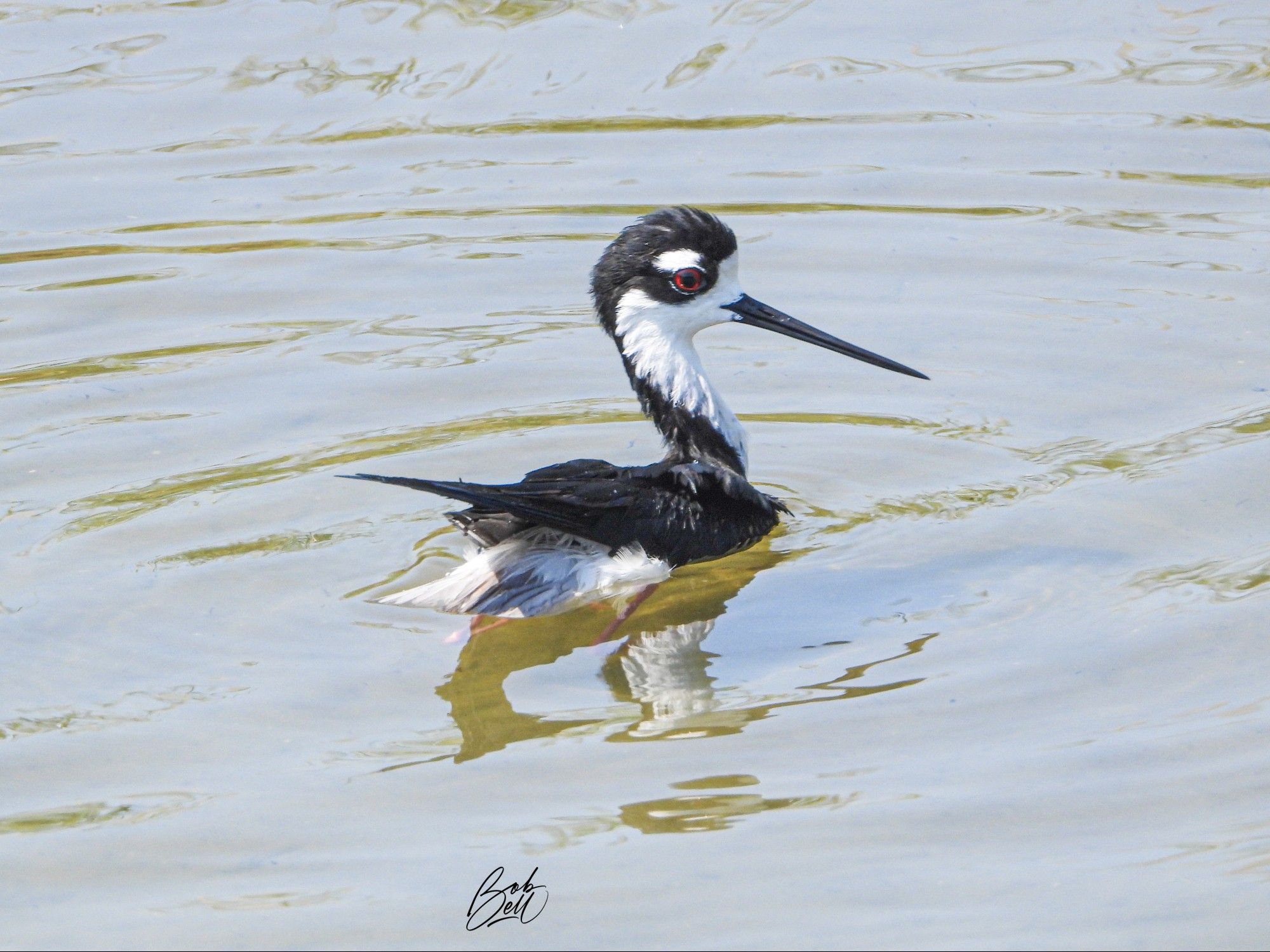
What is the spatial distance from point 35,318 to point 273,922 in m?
4.96

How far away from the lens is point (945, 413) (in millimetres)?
7555

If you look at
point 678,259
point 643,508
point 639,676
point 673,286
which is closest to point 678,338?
point 673,286

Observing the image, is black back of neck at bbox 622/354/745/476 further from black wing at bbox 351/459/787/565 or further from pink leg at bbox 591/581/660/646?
pink leg at bbox 591/581/660/646

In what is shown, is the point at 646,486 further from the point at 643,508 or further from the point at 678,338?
the point at 678,338

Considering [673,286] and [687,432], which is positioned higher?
[673,286]

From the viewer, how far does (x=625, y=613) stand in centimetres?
637

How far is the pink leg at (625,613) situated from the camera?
6.19 m

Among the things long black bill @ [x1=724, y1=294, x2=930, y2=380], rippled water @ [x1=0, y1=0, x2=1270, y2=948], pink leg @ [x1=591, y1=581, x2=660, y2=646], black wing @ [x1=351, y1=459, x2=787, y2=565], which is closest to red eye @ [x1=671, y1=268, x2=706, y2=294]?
long black bill @ [x1=724, y1=294, x2=930, y2=380]

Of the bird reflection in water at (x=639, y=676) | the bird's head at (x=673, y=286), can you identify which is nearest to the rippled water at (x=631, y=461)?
the bird reflection in water at (x=639, y=676)

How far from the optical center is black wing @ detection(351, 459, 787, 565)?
614 centimetres

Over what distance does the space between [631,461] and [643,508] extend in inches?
38.7

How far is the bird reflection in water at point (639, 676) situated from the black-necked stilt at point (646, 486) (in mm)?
92

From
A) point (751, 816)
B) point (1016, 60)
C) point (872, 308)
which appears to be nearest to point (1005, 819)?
point (751, 816)

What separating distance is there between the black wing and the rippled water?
174 millimetres
